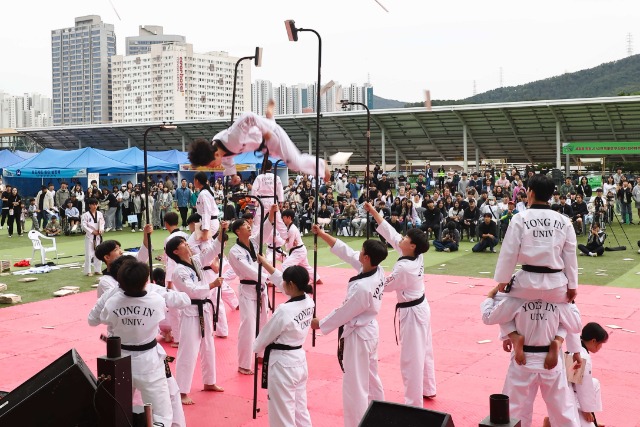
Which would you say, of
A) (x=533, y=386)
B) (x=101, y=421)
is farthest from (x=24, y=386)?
(x=533, y=386)

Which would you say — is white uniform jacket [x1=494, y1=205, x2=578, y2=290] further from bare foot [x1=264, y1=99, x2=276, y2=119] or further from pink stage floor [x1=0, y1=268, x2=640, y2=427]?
pink stage floor [x1=0, y1=268, x2=640, y2=427]

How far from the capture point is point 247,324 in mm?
7383

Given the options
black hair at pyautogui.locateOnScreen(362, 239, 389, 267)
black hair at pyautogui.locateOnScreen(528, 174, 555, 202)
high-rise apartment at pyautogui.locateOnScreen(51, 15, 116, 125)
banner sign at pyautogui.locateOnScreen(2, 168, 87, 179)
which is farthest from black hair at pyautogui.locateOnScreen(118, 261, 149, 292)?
banner sign at pyautogui.locateOnScreen(2, 168, 87, 179)

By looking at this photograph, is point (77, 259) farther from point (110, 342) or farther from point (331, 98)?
point (110, 342)

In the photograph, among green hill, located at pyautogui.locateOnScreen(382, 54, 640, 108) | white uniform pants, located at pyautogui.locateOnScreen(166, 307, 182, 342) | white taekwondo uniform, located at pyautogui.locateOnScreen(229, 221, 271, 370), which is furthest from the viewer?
green hill, located at pyautogui.locateOnScreen(382, 54, 640, 108)

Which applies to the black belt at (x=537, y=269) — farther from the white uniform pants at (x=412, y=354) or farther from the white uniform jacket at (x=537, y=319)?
the white uniform pants at (x=412, y=354)

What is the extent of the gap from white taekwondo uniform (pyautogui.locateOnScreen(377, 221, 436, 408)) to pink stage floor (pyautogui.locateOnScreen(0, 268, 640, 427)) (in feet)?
0.97

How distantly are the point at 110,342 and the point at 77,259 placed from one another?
12.7 meters

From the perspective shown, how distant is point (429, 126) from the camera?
2680cm

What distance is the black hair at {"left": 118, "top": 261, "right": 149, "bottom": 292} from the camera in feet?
15.9

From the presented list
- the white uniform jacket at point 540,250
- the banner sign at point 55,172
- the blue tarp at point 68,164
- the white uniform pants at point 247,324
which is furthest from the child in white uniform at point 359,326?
the banner sign at point 55,172

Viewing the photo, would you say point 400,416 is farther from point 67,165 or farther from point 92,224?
point 67,165

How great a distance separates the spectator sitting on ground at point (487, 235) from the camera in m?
16.3

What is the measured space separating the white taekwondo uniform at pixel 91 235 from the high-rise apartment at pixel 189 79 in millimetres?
6307
